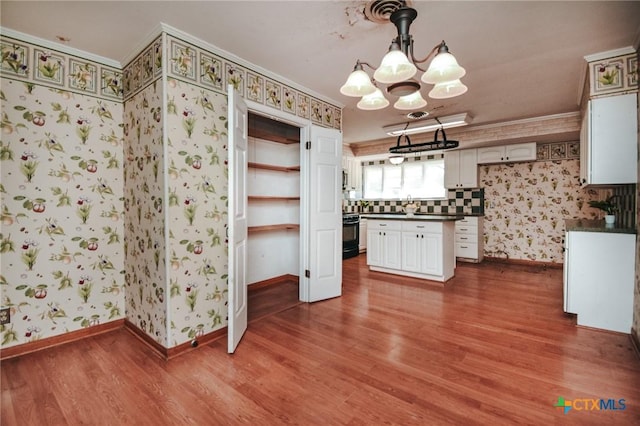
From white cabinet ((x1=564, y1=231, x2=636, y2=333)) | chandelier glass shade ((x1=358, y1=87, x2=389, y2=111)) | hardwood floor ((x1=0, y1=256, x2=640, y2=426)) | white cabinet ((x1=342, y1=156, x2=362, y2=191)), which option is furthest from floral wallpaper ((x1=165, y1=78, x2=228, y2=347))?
white cabinet ((x1=342, y1=156, x2=362, y2=191))

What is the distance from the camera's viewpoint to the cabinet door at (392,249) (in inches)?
180

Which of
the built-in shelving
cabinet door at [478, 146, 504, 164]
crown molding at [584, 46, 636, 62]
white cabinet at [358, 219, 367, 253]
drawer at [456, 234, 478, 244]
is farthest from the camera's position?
white cabinet at [358, 219, 367, 253]

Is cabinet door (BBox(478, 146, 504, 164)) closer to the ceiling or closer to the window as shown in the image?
the window

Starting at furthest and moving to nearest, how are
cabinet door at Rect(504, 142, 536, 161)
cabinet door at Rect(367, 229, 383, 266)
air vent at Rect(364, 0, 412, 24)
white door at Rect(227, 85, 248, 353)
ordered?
cabinet door at Rect(504, 142, 536, 161) < cabinet door at Rect(367, 229, 383, 266) < white door at Rect(227, 85, 248, 353) < air vent at Rect(364, 0, 412, 24)

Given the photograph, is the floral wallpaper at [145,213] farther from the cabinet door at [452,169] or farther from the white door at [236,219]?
the cabinet door at [452,169]

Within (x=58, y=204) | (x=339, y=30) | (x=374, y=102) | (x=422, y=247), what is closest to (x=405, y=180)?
(x=422, y=247)

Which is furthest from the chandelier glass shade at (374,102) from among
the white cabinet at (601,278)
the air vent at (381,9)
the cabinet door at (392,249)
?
the cabinet door at (392,249)

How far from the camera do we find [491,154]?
17.6ft

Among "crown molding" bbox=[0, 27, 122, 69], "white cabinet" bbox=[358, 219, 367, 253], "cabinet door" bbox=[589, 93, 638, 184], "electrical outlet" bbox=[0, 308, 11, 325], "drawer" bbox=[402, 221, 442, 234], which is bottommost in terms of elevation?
"electrical outlet" bbox=[0, 308, 11, 325]

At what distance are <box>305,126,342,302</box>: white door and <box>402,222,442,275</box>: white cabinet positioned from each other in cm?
133

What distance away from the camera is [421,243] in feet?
14.1

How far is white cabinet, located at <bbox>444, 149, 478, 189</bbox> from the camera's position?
559cm

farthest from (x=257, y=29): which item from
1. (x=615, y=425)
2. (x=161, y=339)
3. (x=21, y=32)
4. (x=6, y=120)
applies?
(x=615, y=425)

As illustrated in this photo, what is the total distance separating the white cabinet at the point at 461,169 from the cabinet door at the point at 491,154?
84 millimetres
